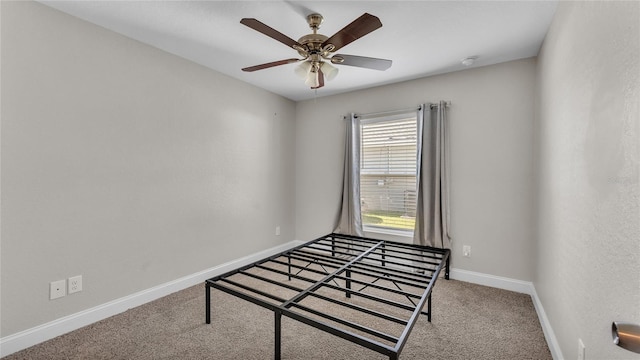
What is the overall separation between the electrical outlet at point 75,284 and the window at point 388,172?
2.97 metres

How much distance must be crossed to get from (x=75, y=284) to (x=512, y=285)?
3.89 m

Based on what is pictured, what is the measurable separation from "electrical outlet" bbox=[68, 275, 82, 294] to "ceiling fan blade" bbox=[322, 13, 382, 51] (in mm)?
2529

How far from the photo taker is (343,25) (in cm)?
216

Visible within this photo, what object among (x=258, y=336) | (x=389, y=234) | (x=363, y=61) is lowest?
(x=258, y=336)

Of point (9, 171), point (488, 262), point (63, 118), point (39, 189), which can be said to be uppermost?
point (63, 118)

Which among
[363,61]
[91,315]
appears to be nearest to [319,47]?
[363,61]

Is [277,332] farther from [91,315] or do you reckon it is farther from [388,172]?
[388,172]

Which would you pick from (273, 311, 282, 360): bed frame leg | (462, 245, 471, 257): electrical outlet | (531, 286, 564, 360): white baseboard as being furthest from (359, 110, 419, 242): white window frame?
(273, 311, 282, 360): bed frame leg

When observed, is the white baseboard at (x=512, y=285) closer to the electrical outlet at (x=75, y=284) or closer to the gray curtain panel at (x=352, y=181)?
the gray curtain panel at (x=352, y=181)

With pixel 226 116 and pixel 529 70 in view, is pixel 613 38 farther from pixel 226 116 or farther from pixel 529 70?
pixel 226 116

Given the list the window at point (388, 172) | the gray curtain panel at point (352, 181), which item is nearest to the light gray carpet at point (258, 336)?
the window at point (388, 172)

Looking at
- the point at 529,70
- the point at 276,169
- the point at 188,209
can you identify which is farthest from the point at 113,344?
the point at 529,70

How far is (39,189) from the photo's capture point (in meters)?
1.93

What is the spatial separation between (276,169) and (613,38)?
348 centimetres
